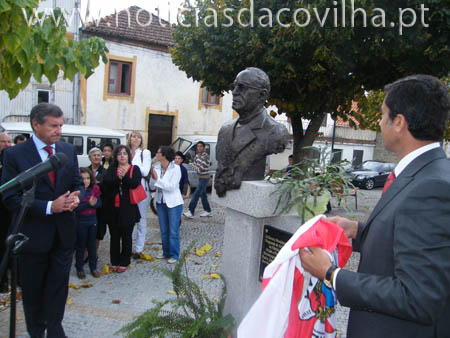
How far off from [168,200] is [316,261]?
410 centimetres

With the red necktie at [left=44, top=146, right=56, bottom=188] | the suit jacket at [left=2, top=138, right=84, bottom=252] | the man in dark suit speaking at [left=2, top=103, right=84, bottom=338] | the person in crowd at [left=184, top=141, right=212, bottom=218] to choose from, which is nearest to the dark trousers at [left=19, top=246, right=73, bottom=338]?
the man in dark suit speaking at [left=2, top=103, right=84, bottom=338]

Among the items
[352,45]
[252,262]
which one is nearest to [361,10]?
[352,45]

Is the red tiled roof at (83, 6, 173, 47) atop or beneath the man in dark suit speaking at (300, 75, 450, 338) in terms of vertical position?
atop

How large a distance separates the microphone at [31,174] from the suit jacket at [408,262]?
181 centimetres

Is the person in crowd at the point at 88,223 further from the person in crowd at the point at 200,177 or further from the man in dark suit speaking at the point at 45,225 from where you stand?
the person in crowd at the point at 200,177

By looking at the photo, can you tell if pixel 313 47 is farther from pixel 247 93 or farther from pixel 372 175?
pixel 372 175

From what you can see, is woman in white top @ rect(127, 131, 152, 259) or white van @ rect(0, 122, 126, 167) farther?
white van @ rect(0, 122, 126, 167)

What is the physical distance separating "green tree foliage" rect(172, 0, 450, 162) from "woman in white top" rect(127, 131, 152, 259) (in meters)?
2.48

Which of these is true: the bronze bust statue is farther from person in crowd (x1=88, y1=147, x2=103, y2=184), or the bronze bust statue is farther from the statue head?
Result: person in crowd (x1=88, y1=147, x2=103, y2=184)

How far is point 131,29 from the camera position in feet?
55.3

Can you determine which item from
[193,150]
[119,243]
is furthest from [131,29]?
[119,243]

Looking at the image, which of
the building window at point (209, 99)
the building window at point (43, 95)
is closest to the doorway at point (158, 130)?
the building window at point (209, 99)

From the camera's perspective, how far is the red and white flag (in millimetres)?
1905

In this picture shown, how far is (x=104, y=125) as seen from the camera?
1648cm
